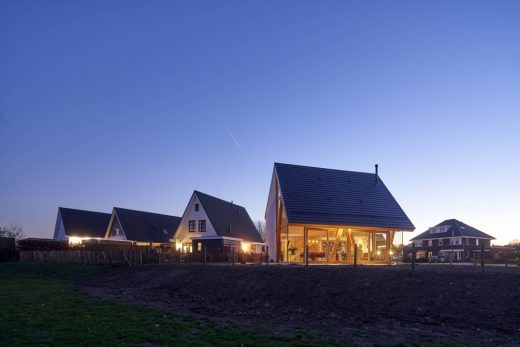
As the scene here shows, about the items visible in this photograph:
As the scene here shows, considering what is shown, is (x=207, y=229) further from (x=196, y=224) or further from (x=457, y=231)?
(x=457, y=231)

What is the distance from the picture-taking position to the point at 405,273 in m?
19.6

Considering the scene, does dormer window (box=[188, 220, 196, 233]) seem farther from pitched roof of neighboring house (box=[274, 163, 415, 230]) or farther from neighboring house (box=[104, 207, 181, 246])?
pitched roof of neighboring house (box=[274, 163, 415, 230])

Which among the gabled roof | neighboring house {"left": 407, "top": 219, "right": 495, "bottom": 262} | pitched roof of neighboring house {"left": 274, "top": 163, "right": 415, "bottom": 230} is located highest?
pitched roof of neighboring house {"left": 274, "top": 163, "right": 415, "bottom": 230}

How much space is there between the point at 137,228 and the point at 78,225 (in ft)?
32.0

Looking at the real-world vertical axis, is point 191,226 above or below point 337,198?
below

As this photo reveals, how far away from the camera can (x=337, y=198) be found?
3431cm

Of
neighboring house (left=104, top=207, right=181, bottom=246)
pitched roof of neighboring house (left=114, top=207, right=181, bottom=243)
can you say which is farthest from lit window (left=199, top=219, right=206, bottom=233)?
pitched roof of neighboring house (left=114, top=207, right=181, bottom=243)

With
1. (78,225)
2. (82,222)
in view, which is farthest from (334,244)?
(82,222)

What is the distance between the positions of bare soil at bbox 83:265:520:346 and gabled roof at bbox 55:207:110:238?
36.1 meters

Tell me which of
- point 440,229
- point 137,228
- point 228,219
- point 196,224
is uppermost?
point 228,219

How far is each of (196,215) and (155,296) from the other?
2532 cm

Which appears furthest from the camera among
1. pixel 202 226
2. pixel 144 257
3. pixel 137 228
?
pixel 137 228

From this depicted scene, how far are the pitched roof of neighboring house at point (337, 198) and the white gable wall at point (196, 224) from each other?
40.2 feet

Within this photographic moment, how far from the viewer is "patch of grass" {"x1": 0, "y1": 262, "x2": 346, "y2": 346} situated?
33.6ft
